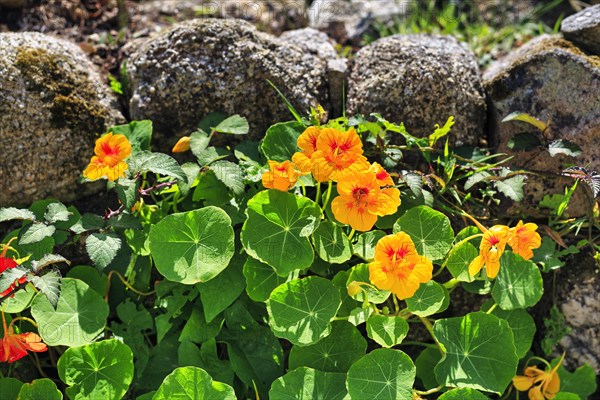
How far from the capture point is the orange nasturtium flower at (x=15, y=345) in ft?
7.36

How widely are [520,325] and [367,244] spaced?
2.21 feet

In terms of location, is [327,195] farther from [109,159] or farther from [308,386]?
[109,159]

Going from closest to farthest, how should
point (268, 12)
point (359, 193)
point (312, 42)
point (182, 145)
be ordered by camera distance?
point (359, 193) < point (182, 145) < point (312, 42) < point (268, 12)

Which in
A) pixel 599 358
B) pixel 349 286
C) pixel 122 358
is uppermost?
pixel 349 286

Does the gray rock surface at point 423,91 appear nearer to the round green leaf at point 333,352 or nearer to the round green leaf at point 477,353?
the round green leaf at point 477,353

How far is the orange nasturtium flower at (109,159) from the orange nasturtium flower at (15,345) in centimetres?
58

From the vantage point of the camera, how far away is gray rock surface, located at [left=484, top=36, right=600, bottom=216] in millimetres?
2742

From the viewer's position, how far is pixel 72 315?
2.43 metres

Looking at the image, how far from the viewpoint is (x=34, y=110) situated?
2.69m

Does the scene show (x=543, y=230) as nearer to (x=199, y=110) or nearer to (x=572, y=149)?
(x=572, y=149)

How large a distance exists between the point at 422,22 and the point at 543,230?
1.51m

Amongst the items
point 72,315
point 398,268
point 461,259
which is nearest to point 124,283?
point 72,315

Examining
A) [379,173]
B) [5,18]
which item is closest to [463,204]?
[379,173]

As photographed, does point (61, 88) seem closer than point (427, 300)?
No
